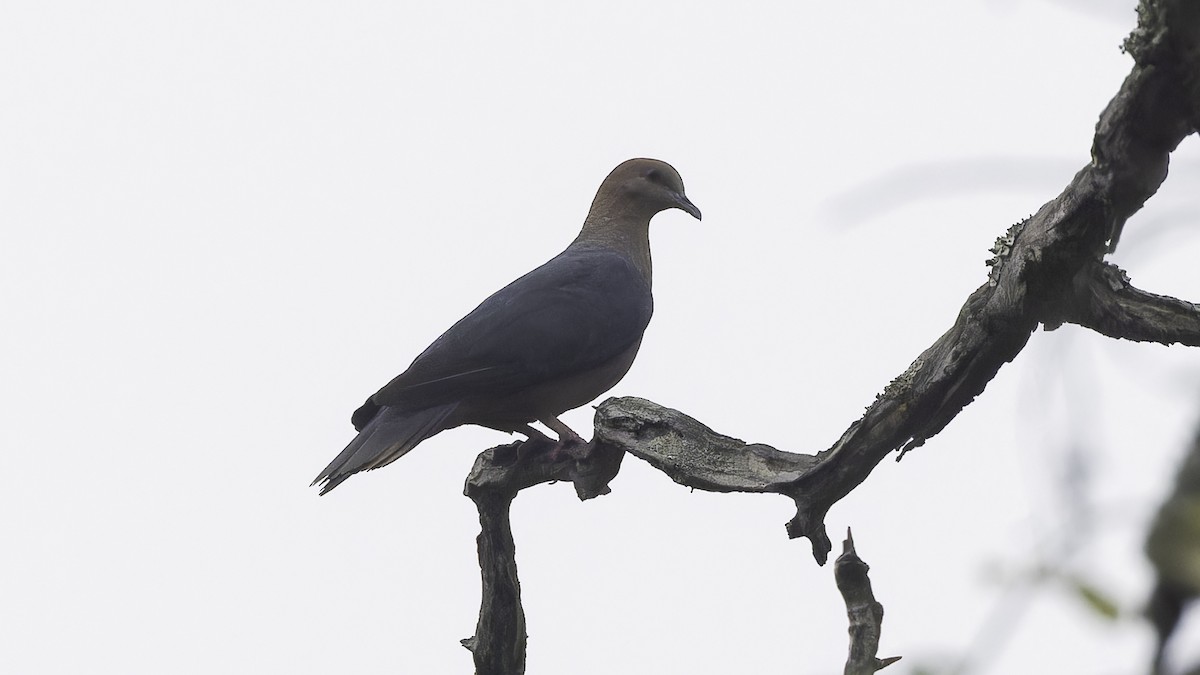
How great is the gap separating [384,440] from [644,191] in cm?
202

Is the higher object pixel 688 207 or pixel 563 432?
pixel 688 207

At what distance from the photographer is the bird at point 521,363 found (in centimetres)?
407

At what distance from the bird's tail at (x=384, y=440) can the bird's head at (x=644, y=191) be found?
1720 millimetres

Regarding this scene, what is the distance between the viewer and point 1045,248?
2.12m

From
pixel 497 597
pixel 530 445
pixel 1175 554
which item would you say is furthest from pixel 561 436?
pixel 1175 554

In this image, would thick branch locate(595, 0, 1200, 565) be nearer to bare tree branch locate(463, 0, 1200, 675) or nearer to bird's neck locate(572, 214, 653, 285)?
bare tree branch locate(463, 0, 1200, 675)

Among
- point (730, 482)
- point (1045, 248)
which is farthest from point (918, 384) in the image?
point (730, 482)

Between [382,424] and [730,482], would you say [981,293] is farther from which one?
[382,424]

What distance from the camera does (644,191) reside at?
5.49 meters

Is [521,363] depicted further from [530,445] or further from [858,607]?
[858,607]

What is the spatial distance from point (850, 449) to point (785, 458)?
11.8 inches

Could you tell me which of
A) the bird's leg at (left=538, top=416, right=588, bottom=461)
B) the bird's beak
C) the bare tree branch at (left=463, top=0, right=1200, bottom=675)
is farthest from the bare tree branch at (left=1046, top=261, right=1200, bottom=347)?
the bird's beak

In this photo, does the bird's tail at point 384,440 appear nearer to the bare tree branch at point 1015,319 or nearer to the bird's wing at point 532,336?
the bird's wing at point 532,336

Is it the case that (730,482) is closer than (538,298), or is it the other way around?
(730,482)
